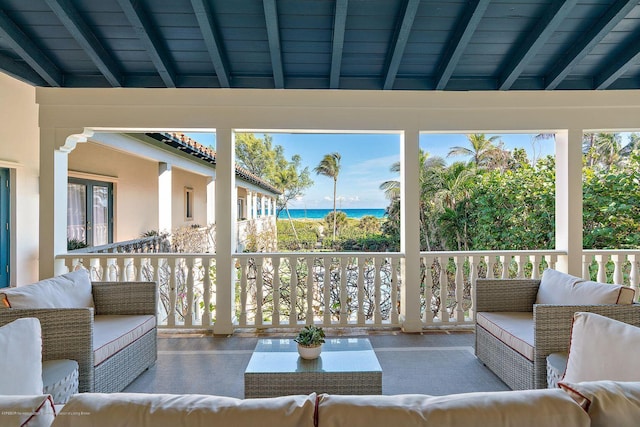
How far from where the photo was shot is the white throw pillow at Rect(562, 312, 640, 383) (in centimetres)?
133

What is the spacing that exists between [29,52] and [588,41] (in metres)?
5.16

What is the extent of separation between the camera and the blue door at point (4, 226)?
414 cm

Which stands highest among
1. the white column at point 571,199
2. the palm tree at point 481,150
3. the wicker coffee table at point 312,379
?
the palm tree at point 481,150

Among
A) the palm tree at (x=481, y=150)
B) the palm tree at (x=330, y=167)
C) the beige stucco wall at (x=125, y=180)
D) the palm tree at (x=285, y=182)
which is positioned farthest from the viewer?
the palm tree at (x=285, y=182)

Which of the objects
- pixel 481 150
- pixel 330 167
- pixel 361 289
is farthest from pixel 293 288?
pixel 330 167

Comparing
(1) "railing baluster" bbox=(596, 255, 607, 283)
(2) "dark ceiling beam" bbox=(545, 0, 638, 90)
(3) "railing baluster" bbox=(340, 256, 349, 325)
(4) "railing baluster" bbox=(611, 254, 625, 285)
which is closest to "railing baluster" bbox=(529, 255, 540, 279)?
(1) "railing baluster" bbox=(596, 255, 607, 283)

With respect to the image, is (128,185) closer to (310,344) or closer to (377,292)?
(377,292)

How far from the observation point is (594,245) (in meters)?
4.72

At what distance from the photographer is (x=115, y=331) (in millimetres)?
2578

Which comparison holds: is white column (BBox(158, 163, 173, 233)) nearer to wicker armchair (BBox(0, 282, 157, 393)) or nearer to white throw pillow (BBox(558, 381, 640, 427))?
wicker armchair (BBox(0, 282, 157, 393))

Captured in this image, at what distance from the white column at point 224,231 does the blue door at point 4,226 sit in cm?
271

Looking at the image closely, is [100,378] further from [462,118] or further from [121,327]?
[462,118]

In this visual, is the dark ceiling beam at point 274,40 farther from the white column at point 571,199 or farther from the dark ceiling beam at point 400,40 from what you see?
the white column at point 571,199

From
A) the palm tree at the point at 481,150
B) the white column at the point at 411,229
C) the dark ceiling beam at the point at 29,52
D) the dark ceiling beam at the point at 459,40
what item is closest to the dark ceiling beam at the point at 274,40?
the white column at the point at 411,229
